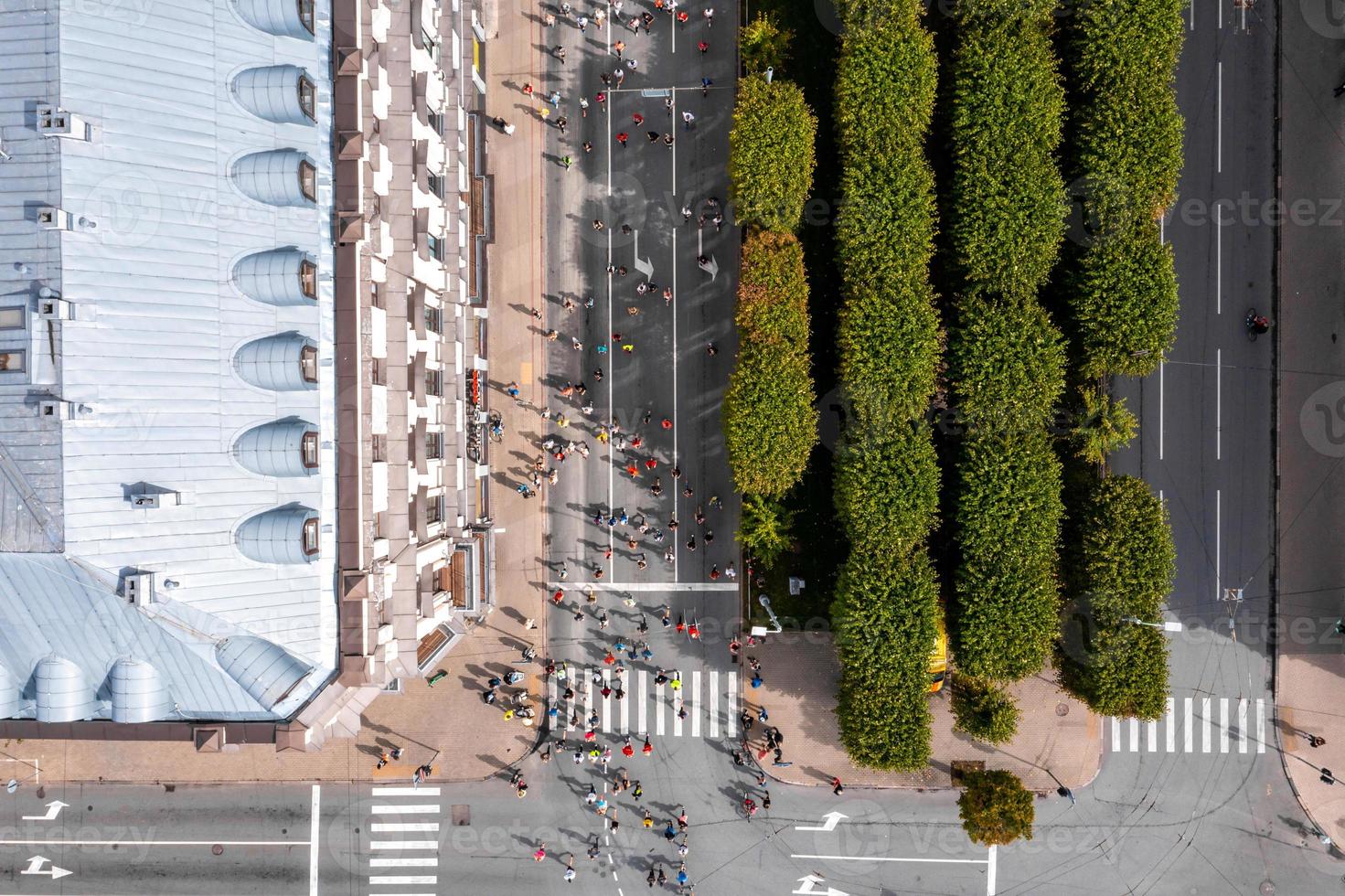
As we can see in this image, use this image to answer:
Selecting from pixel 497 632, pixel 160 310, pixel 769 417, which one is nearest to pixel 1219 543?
pixel 769 417

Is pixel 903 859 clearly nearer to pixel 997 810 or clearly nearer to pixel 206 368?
pixel 997 810

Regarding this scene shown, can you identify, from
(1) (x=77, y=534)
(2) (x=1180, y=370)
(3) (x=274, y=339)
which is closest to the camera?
(1) (x=77, y=534)

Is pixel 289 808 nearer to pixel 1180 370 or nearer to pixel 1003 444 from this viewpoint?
pixel 1003 444

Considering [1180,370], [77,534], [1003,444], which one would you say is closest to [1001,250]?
[1003,444]

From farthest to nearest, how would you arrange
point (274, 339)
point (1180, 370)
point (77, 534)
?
point (1180, 370)
point (274, 339)
point (77, 534)

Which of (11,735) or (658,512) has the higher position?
(658,512)

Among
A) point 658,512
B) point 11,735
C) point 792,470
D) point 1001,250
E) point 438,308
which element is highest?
point 1001,250

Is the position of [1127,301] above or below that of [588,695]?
above
